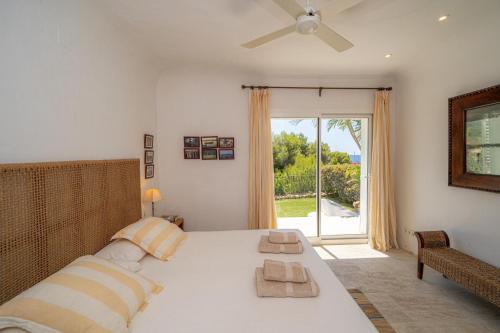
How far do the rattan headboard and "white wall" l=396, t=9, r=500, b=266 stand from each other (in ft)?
12.2

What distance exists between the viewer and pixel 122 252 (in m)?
1.84

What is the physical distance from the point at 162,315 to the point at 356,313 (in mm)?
1054

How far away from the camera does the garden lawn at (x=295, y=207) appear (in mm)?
3961

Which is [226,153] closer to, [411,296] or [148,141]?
[148,141]

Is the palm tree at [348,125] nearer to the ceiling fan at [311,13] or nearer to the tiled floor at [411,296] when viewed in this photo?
the tiled floor at [411,296]

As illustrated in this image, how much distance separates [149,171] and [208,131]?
3.47ft

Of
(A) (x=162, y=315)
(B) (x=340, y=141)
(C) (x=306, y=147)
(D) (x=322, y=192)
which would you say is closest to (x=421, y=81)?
(B) (x=340, y=141)

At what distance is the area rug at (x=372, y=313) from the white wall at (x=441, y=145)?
1319mm

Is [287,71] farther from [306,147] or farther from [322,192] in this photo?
[322,192]

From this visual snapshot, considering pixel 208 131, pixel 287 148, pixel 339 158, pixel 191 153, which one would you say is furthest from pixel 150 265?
pixel 339 158

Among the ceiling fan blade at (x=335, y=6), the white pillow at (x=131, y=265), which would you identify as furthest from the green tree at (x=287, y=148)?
the white pillow at (x=131, y=265)

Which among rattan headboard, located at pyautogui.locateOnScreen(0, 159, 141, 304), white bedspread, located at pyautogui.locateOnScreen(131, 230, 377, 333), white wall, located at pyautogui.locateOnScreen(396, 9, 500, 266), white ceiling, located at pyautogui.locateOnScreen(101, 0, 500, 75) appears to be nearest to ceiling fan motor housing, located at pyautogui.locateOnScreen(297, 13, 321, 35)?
white ceiling, located at pyautogui.locateOnScreen(101, 0, 500, 75)

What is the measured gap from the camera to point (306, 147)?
3895 millimetres

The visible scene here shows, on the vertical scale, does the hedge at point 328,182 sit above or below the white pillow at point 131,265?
above
